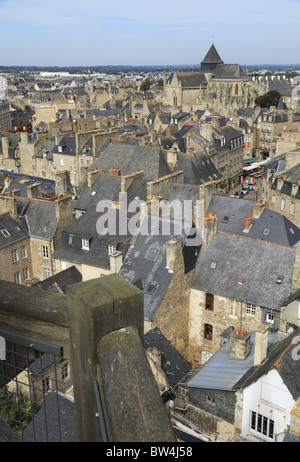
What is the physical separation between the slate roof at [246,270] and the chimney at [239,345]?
3.52m

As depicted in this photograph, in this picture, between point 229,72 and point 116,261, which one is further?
point 229,72

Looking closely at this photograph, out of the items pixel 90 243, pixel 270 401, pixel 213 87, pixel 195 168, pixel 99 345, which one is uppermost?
pixel 213 87

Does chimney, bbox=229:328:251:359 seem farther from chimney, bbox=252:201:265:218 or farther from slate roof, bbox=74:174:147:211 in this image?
slate roof, bbox=74:174:147:211

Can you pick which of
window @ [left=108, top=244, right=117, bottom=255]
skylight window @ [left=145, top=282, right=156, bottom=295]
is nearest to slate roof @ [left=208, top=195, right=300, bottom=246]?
window @ [left=108, top=244, right=117, bottom=255]

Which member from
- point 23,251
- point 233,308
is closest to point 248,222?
point 233,308

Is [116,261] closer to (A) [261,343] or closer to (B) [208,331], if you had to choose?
(B) [208,331]

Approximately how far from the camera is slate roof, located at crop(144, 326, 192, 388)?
56.3 ft

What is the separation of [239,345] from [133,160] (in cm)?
2223

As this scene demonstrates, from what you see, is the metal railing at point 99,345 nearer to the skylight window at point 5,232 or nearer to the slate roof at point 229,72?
the skylight window at point 5,232

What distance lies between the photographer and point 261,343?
14453mm

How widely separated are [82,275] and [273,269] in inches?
396

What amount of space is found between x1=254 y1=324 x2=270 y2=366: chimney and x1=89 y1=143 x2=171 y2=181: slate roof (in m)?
20.6

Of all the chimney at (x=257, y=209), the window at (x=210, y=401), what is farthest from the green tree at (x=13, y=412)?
the chimney at (x=257, y=209)
